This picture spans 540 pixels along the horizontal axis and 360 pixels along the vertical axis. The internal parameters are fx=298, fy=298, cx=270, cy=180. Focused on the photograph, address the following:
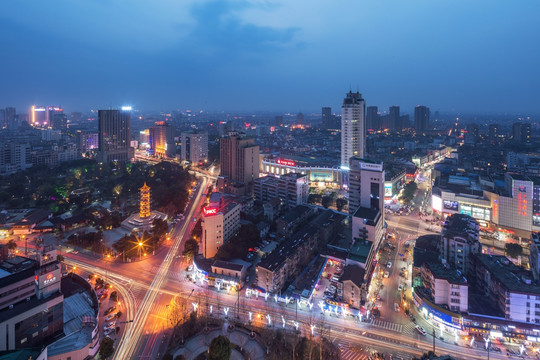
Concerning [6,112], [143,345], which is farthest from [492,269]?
[6,112]

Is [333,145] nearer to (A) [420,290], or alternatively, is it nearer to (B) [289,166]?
(B) [289,166]

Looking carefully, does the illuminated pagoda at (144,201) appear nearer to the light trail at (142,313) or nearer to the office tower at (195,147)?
the light trail at (142,313)

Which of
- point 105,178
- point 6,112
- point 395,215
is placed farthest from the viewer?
point 6,112

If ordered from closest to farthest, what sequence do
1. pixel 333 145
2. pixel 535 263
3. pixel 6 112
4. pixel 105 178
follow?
pixel 535 263 → pixel 105 178 → pixel 333 145 → pixel 6 112

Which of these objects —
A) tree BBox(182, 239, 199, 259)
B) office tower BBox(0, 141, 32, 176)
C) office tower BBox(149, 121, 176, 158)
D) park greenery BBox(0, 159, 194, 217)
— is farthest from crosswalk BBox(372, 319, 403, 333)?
office tower BBox(149, 121, 176, 158)

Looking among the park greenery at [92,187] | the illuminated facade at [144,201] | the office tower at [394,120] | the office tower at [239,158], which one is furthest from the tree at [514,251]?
the office tower at [394,120]

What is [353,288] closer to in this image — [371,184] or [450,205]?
[371,184]
